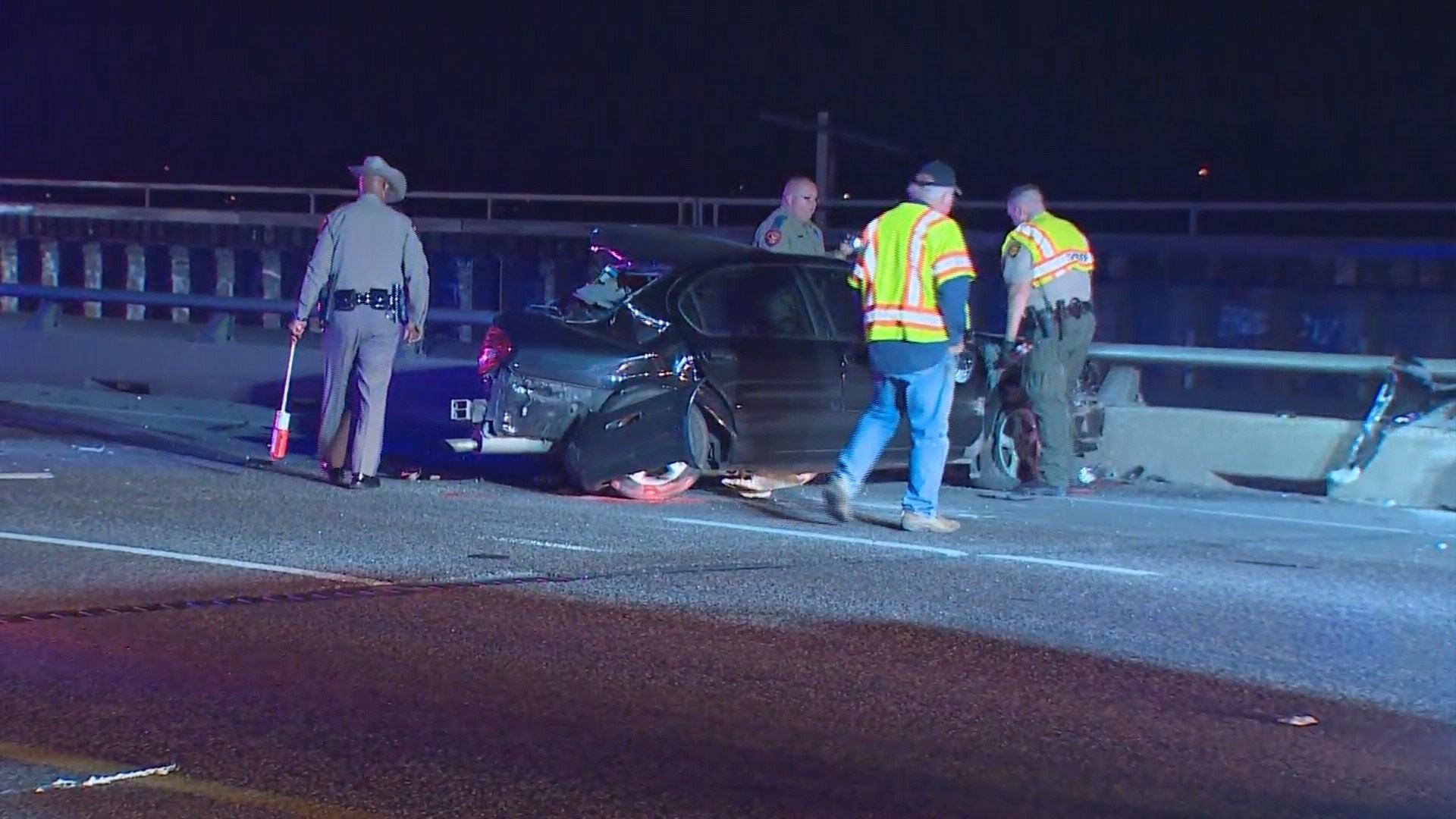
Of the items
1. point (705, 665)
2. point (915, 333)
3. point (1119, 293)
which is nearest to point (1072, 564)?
point (915, 333)

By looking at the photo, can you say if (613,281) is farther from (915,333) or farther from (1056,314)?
(1056,314)

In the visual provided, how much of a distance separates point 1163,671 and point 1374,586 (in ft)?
6.88

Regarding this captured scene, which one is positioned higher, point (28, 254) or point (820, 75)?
point (820, 75)

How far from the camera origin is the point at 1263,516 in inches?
401

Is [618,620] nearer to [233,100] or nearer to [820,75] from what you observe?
[820,75]

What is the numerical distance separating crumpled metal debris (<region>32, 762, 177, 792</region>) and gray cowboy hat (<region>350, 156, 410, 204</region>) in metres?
6.03

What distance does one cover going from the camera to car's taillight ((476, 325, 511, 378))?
1034 centimetres

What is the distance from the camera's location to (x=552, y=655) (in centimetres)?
616

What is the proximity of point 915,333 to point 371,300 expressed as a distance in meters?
3.19

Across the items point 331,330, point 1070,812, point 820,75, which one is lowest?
point 1070,812

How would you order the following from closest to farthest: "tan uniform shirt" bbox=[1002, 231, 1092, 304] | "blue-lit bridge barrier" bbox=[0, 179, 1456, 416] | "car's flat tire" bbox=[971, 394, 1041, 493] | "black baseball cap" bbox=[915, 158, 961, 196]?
"black baseball cap" bbox=[915, 158, 961, 196]
"tan uniform shirt" bbox=[1002, 231, 1092, 304]
"car's flat tire" bbox=[971, 394, 1041, 493]
"blue-lit bridge barrier" bbox=[0, 179, 1456, 416]

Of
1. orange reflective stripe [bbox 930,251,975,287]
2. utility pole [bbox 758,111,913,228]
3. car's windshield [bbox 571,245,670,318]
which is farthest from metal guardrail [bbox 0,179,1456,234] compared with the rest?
orange reflective stripe [bbox 930,251,975,287]

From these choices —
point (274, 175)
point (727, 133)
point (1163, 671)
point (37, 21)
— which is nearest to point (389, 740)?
point (1163, 671)

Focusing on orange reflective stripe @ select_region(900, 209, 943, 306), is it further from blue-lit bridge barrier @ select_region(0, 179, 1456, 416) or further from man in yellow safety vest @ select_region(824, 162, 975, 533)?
blue-lit bridge barrier @ select_region(0, 179, 1456, 416)
